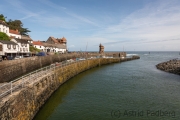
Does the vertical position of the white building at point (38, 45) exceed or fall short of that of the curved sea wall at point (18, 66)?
it exceeds it

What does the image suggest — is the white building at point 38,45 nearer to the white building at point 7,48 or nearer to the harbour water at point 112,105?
the white building at point 7,48

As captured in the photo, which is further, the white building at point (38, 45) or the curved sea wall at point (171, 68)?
the white building at point (38, 45)

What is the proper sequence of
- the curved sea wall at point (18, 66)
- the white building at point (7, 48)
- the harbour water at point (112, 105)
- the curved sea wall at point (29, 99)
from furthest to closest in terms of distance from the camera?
1. the white building at point (7, 48)
2. the curved sea wall at point (18, 66)
3. the harbour water at point (112, 105)
4. the curved sea wall at point (29, 99)

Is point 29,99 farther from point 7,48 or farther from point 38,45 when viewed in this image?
point 38,45

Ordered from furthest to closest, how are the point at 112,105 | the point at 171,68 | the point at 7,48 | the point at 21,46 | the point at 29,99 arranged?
1. the point at 21,46
2. the point at 171,68
3. the point at 7,48
4. the point at 112,105
5. the point at 29,99

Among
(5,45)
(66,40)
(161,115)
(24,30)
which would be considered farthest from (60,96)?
(66,40)

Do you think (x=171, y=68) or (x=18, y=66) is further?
(x=171, y=68)

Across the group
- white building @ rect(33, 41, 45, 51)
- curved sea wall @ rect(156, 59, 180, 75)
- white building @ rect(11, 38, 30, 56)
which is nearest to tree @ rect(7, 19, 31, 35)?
white building @ rect(33, 41, 45, 51)

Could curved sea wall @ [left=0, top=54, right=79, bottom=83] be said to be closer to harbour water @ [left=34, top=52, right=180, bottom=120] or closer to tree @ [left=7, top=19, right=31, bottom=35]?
harbour water @ [left=34, top=52, right=180, bottom=120]

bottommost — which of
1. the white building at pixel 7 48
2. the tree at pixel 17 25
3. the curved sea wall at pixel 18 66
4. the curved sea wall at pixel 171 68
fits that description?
the curved sea wall at pixel 171 68

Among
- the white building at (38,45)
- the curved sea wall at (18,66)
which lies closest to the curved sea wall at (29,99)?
the curved sea wall at (18,66)

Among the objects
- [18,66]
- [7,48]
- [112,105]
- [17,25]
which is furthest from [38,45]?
[112,105]

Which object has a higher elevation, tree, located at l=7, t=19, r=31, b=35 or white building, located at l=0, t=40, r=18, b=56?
tree, located at l=7, t=19, r=31, b=35

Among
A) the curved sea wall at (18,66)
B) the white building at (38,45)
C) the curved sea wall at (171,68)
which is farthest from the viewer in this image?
the white building at (38,45)
